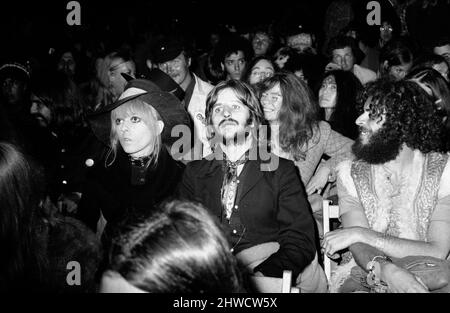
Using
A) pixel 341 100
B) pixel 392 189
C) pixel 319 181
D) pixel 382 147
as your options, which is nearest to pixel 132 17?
pixel 341 100

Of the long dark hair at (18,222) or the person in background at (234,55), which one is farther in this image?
the person in background at (234,55)

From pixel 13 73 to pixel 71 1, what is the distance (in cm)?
344

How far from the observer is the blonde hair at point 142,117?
2.88 meters

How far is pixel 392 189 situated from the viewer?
2.41 meters

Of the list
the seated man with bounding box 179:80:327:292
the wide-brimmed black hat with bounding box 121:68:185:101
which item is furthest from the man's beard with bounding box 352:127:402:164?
the wide-brimmed black hat with bounding box 121:68:185:101

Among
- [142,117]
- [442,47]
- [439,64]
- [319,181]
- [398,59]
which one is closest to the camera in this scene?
[142,117]

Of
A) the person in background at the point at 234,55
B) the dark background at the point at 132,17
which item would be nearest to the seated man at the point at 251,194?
the person in background at the point at 234,55

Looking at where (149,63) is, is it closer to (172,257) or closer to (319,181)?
(319,181)

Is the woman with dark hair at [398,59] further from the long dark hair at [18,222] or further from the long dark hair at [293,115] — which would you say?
the long dark hair at [18,222]

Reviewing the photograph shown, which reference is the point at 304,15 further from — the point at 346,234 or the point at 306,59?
the point at 346,234

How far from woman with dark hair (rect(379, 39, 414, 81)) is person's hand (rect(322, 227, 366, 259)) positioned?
118 inches

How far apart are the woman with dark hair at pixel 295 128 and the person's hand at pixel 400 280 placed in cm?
167

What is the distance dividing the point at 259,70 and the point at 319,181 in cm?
150
